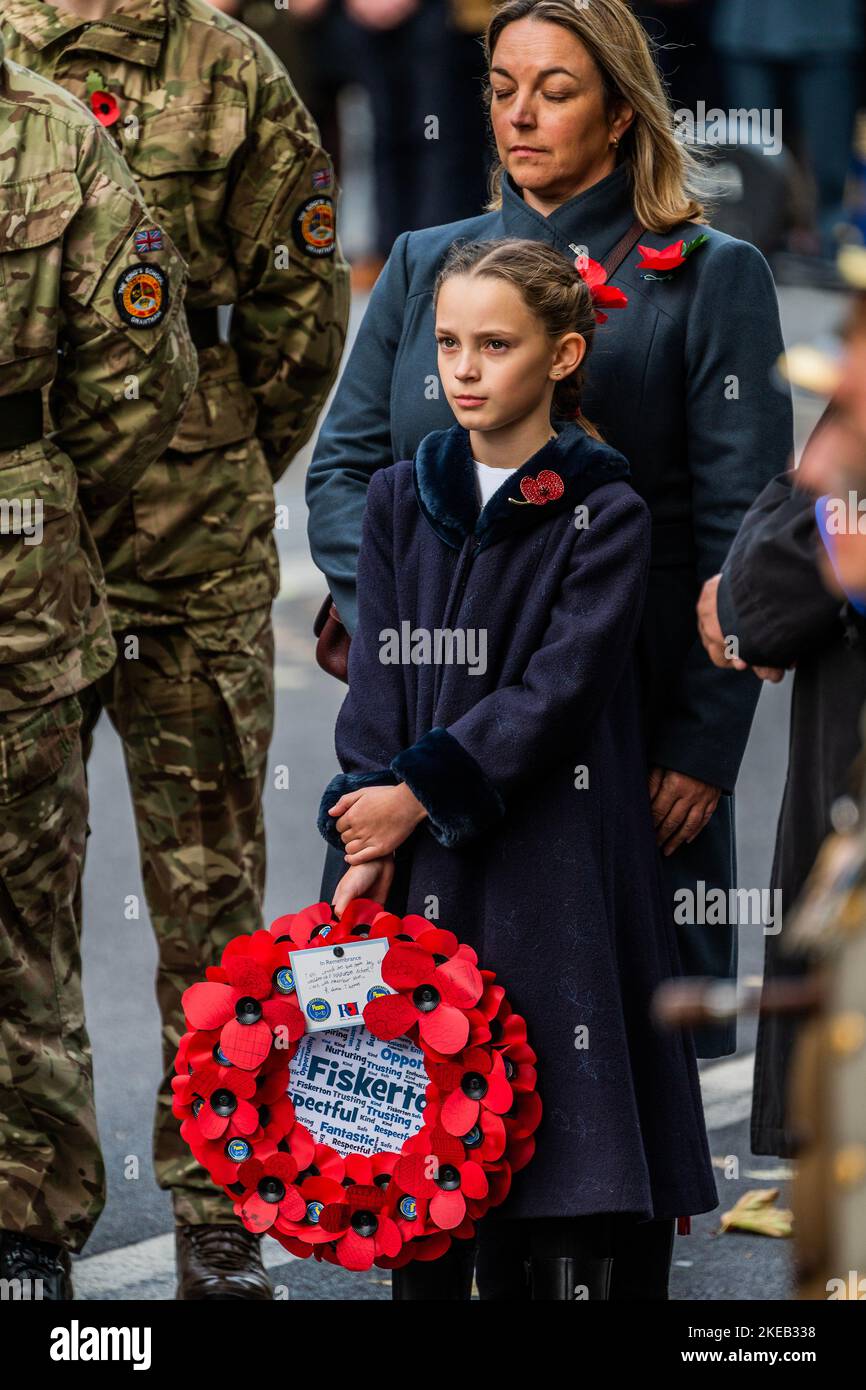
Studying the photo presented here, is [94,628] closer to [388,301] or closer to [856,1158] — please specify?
[388,301]

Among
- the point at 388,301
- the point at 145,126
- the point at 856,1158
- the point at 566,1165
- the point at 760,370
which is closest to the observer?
the point at 856,1158

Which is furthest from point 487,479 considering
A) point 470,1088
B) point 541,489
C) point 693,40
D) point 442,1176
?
point 693,40

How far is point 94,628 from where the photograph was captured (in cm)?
389

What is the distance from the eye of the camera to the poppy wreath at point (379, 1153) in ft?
10.6

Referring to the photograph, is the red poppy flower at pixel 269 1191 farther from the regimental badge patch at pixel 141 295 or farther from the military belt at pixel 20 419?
the regimental badge patch at pixel 141 295

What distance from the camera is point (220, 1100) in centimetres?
335

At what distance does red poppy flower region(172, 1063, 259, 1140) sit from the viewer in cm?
332

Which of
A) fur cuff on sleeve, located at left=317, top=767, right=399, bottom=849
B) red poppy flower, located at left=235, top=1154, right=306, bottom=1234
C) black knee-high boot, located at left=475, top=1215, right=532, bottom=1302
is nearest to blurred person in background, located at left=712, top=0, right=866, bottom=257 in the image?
fur cuff on sleeve, located at left=317, top=767, right=399, bottom=849

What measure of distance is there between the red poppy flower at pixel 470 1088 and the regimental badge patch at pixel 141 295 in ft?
4.09

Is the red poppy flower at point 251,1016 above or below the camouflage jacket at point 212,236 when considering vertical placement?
below

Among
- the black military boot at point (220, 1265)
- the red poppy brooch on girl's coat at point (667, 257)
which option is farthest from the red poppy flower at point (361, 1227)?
the red poppy brooch on girl's coat at point (667, 257)

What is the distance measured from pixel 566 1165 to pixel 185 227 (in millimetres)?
1776

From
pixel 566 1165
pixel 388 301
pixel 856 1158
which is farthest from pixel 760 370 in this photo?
pixel 856 1158

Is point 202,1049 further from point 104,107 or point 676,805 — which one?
point 104,107
